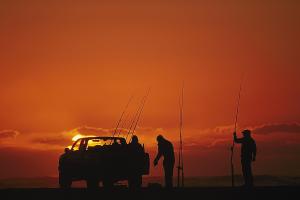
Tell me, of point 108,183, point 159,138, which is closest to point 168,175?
point 159,138

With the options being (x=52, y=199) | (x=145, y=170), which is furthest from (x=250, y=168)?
(x=52, y=199)

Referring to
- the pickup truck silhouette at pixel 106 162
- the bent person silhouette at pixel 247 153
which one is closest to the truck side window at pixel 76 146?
the pickup truck silhouette at pixel 106 162

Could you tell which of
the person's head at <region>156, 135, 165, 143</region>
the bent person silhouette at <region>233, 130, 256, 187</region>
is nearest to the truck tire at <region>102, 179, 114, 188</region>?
the person's head at <region>156, 135, 165, 143</region>

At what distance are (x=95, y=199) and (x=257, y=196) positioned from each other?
4745 mm

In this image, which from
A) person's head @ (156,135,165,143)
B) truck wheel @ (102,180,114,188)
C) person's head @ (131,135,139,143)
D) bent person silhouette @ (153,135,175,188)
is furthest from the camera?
person's head @ (131,135,139,143)

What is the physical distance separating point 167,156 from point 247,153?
9.73 feet

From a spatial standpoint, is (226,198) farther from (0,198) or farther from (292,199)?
(0,198)

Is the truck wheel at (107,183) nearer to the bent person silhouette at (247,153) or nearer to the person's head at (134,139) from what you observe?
the person's head at (134,139)

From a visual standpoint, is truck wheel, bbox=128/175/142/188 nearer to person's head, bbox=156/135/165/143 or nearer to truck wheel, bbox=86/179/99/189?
truck wheel, bbox=86/179/99/189

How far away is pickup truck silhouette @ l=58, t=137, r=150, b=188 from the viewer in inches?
894

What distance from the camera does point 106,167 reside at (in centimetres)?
2269

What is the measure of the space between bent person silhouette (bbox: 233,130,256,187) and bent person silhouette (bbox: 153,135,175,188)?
250cm

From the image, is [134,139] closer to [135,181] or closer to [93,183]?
[135,181]

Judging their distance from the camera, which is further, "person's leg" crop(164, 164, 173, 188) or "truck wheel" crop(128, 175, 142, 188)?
"truck wheel" crop(128, 175, 142, 188)
